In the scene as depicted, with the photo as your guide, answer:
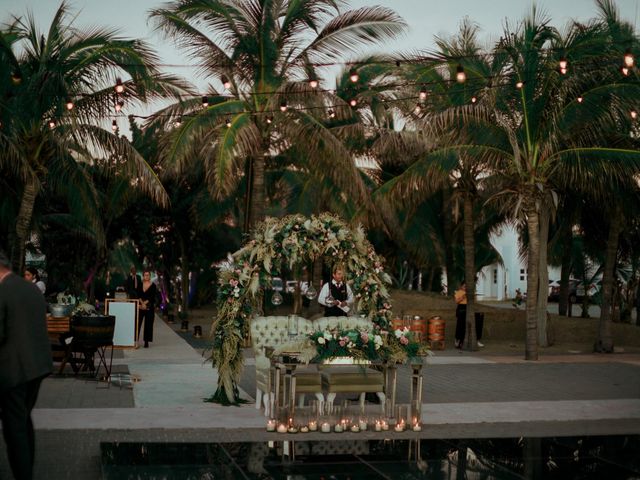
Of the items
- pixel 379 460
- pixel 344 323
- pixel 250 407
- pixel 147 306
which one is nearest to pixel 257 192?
pixel 147 306

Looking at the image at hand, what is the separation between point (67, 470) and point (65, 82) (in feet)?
35.9

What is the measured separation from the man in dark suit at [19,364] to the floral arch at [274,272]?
5.75 meters

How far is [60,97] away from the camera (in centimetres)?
1795

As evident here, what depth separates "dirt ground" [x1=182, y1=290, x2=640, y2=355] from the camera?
2589 cm

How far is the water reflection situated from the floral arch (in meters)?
3.11

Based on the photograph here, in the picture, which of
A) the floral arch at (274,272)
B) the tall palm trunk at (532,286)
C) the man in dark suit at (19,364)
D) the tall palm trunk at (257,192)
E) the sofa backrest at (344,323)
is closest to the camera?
the man in dark suit at (19,364)

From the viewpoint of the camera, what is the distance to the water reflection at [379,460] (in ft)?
29.3

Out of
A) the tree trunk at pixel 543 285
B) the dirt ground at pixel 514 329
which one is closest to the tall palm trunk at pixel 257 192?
the dirt ground at pixel 514 329

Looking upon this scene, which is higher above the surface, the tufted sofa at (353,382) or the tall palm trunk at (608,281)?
the tall palm trunk at (608,281)

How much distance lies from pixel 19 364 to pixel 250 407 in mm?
6009

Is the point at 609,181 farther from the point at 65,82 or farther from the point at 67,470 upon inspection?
the point at 67,470

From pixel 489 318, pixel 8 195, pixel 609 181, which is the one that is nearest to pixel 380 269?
pixel 609 181

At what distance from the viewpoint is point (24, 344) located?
25.0 feet

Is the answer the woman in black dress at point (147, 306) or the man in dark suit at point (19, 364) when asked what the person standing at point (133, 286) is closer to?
the woman in black dress at point (147, 306)
